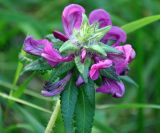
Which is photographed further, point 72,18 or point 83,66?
point 72,18

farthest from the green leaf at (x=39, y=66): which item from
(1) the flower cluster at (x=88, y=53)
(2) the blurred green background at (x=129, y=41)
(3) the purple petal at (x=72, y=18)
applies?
(2) the blurred green background at (x=129, y=41)

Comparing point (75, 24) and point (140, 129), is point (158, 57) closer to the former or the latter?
point (140, 129)

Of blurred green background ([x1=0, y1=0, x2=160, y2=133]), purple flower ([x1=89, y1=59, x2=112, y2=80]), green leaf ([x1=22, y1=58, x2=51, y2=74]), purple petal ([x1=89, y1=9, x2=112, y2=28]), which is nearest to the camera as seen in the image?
purple flower ([x1=89, y1=59, x2=112, y2=80])

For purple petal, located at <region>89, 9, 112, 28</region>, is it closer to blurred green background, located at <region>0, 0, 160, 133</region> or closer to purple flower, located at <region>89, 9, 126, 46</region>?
purple flower, located at <region>89, 9, 126, 46</region>

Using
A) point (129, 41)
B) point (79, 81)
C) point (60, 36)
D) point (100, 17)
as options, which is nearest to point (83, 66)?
point (79, 81)

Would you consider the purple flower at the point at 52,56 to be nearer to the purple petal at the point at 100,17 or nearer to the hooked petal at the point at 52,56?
the hooked petal at the point at 52,56

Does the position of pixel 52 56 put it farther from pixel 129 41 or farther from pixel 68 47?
pixel 129 41

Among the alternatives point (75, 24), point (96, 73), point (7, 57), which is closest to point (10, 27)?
point (7, 57)

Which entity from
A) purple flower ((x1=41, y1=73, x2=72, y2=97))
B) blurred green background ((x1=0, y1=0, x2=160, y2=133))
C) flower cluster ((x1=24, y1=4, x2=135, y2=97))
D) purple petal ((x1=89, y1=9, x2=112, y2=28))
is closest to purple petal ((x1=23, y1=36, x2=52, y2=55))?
flower cluster ((x1=24, y1=4, x2=135, y2=97))
